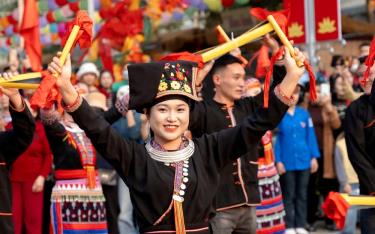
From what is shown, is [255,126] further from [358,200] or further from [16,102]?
[16,102]

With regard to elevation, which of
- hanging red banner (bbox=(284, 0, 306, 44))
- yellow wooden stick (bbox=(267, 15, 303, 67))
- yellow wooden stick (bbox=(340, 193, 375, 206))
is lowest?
yellow wooden stick (bbox=(340, 193, 375, 206))

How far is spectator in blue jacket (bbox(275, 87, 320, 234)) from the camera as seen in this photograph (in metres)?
8.66

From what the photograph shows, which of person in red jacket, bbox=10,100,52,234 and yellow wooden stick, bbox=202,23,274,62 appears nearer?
yellow wooden stick, bbox=202,23,274,62

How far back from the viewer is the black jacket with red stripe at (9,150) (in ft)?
17.6

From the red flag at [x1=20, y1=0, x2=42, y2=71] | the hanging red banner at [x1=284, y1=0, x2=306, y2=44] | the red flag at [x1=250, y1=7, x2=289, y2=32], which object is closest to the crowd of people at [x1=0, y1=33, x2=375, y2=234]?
the red flag at [x1=250, y1=7, x2=289, y2=32]

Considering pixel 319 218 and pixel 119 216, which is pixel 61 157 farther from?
pixel 319 218

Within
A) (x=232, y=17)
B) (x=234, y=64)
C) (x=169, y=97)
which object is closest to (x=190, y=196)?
(x=169, y=97)

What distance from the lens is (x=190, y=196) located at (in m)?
3.91

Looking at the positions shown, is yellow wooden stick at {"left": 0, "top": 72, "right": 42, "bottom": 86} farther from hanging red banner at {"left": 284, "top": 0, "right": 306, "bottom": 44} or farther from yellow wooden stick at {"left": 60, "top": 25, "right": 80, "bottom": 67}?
hanging red banner at {"left": 284, "top": 0, "right": 306, "bottom": 44}

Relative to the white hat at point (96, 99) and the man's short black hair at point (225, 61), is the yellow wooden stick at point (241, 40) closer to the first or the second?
the man's short black hair at point (225, 61)

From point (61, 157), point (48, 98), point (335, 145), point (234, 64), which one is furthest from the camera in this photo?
point (335, 145)

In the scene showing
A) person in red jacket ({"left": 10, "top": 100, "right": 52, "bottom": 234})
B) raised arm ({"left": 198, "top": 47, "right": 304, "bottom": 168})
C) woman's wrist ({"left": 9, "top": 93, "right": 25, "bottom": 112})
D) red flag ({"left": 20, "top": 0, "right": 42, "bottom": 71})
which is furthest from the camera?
red flag ({"left": 20, "top": 0, "right": 42, "bottom": 71})

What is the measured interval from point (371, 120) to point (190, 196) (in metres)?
1.98

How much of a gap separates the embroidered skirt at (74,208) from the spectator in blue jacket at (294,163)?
2591mm
